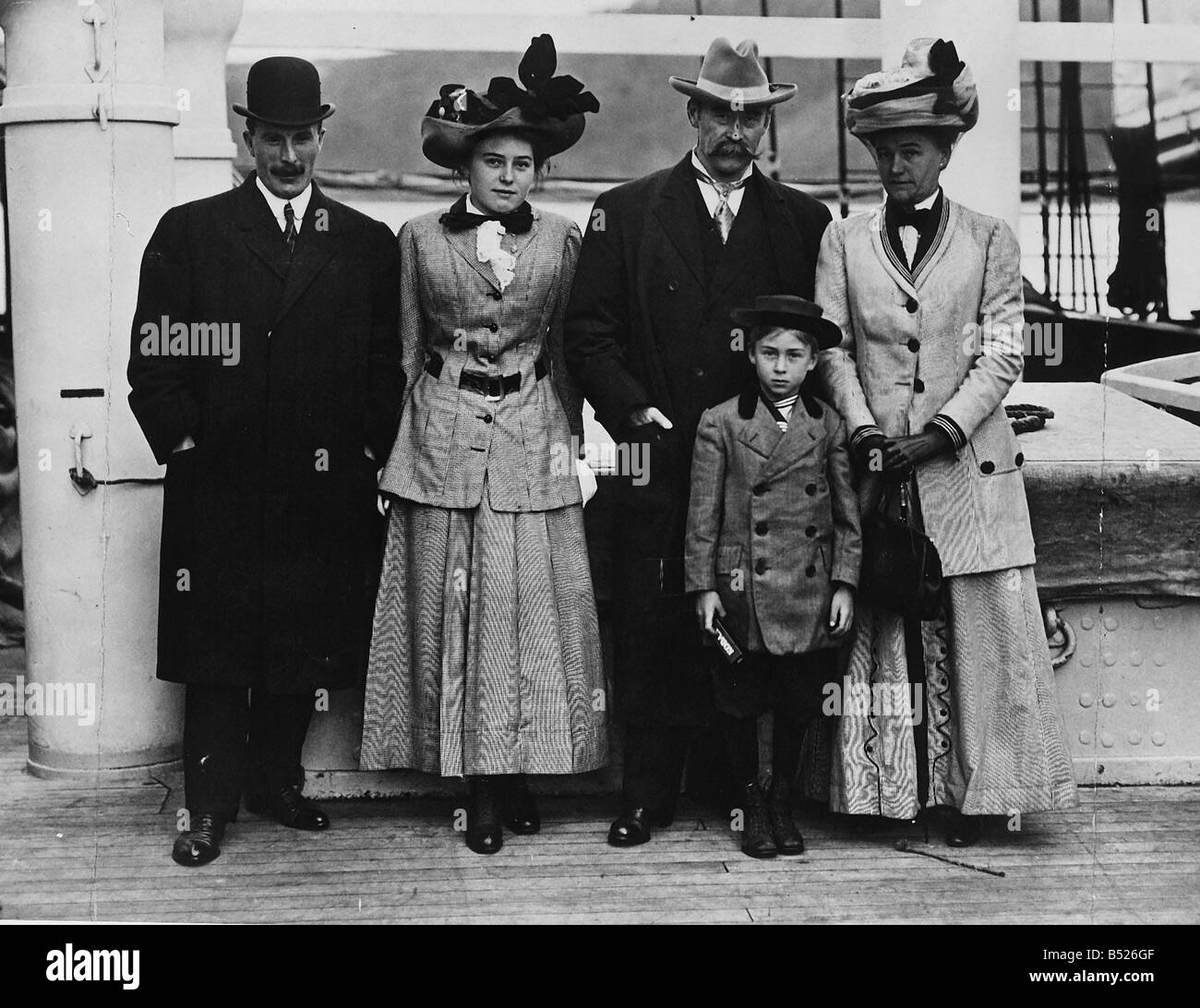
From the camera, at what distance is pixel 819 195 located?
6.32 metres

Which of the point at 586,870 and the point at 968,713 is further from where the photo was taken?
the point at 968,713

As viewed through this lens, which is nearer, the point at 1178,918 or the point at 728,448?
the point at 1178,918

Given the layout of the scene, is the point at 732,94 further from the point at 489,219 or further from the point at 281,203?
the point at 281,203

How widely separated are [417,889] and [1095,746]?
2.12 metres

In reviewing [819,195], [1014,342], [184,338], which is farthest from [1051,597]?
[184,338]

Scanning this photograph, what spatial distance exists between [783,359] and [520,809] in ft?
4.79

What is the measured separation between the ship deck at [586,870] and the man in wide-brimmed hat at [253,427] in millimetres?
288

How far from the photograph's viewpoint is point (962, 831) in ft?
15.1

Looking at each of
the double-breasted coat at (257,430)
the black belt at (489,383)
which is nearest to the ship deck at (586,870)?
the double-breasted coat at (257,430)

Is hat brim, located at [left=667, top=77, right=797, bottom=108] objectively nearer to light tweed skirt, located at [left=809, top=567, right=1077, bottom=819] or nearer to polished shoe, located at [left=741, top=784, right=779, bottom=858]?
light tweed skirt, located at [left=809, top=567, right=1077, bottom=819]

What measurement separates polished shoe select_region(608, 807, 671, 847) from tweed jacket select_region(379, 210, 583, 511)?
2.85 ft

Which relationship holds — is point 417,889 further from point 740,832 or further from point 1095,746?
point 1095,746

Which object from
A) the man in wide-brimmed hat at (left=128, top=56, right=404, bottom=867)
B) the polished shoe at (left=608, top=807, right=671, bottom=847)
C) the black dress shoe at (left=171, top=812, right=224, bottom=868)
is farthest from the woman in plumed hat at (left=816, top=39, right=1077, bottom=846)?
the black dress shoe at (left=171, top=812, right=224, bottom=868)

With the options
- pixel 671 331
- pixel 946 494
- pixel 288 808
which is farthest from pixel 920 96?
pixel 288 808
